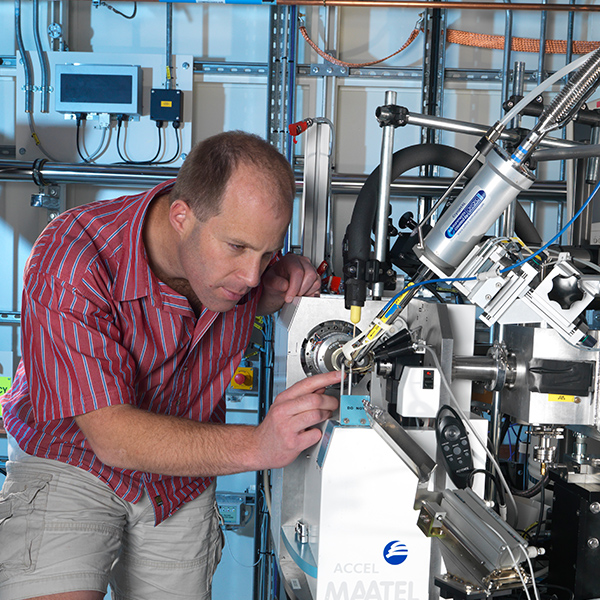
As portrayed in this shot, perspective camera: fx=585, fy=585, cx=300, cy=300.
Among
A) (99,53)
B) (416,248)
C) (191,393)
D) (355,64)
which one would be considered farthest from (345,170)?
(416,248)

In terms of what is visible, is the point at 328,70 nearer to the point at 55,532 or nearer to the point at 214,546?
the point at 214,546

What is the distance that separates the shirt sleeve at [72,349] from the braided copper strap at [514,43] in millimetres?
1895

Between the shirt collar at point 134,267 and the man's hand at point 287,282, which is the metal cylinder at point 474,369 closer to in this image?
the man's hand at point 287,282

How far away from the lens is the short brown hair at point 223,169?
3.63 feet

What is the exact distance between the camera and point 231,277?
1171 millimetres

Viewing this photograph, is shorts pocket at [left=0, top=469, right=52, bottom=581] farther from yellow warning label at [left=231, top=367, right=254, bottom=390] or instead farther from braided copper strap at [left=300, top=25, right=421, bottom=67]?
braided copper strap at [left=300, top=25, right=421, bottom=67]

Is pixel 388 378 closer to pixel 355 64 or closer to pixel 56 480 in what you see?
pixel 56 480

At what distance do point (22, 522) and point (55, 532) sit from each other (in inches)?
2.9

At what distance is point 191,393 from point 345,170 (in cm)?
128

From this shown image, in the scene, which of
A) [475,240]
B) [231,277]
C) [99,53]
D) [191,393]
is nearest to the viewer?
[475,240]

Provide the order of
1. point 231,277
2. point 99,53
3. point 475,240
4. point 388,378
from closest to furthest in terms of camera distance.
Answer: point 475,240 < point 388,378 < point 231,277 < point 99,53

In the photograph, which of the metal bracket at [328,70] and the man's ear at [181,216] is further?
the metal bracket at [328,70]

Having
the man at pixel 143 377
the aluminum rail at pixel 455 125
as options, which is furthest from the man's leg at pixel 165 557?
the aluminum rail at pixel 455 125

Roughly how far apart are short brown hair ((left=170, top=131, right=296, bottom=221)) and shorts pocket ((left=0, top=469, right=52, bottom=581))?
704 millimetres
